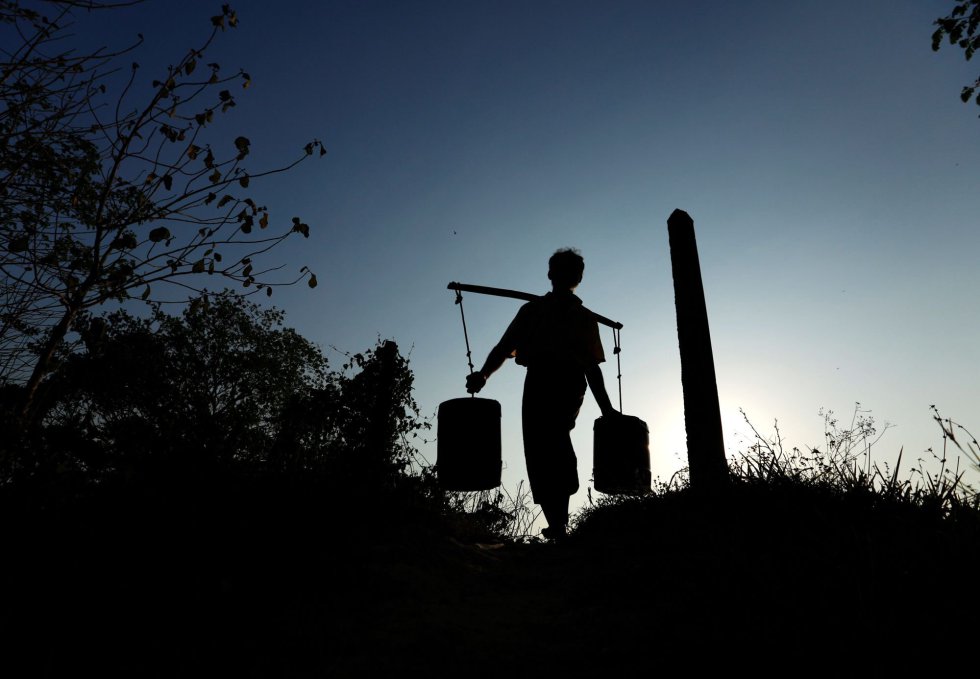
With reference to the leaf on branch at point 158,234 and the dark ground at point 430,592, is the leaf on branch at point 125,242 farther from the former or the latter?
the dark ground at point 430,592

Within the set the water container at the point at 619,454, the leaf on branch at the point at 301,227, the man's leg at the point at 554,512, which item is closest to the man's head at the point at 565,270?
the water container at the point at 619,454

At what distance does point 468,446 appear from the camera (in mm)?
4953

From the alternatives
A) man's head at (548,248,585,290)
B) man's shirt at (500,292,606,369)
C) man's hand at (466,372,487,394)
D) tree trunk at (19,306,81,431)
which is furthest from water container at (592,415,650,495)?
tree trunk at (19,306,81,431)

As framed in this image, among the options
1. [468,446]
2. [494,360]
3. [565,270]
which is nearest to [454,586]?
[468,446]

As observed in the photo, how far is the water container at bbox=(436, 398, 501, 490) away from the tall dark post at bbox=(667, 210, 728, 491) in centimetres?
161

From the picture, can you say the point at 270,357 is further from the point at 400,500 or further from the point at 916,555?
the point at 916,555

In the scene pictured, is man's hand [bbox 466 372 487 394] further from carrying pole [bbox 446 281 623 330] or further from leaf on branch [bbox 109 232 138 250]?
leaf on branch [bbox 109 232 138 250]

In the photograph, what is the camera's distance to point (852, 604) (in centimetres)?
192

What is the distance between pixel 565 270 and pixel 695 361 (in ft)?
5.24

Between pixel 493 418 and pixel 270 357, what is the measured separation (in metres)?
24.5

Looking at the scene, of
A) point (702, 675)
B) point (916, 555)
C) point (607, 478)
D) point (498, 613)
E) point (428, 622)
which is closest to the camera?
point (702, 675)

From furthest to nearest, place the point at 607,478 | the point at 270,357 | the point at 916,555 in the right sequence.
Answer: the point at 270,357 → the point at 607,478 → the point at 916,555

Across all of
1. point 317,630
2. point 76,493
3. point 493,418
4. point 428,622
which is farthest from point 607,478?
point 76,493

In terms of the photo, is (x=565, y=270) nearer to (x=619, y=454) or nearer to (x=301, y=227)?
(x=619, y=454)
